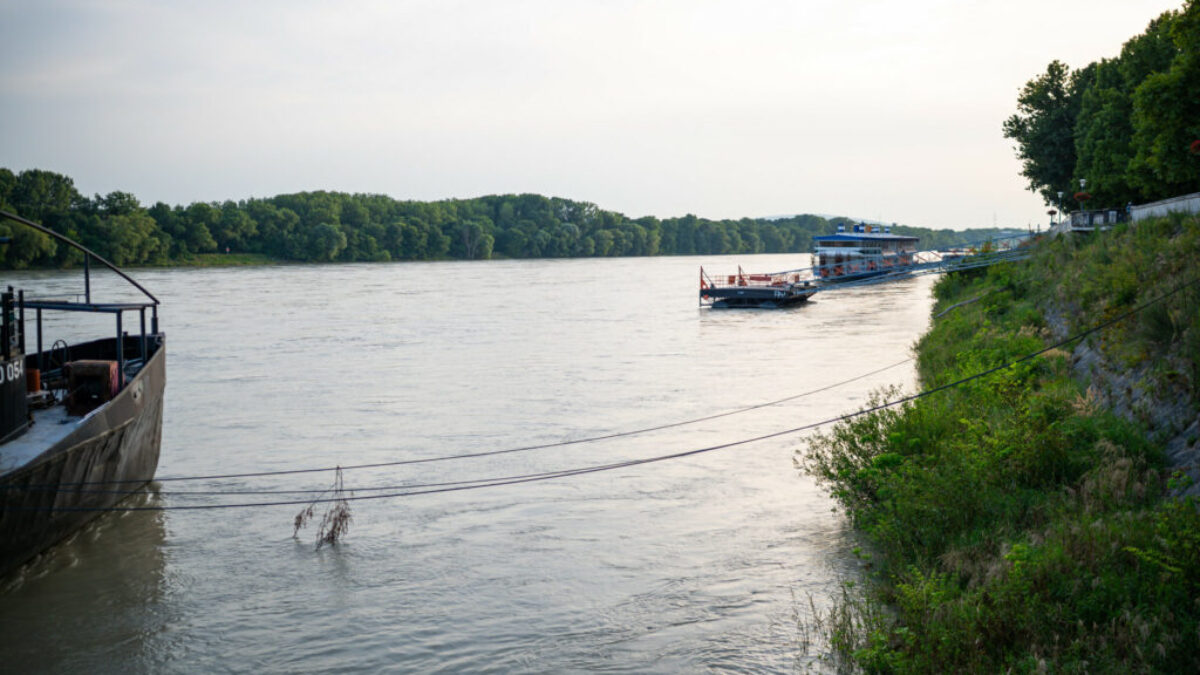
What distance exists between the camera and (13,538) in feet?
38.9

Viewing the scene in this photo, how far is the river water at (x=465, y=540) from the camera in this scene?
1060cm

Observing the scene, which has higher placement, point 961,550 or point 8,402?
point 8,402

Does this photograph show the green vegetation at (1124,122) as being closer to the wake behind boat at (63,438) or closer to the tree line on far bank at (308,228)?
the wake behind boat at (63,438)

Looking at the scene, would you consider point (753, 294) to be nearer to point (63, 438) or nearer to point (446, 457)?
point (446, 457)

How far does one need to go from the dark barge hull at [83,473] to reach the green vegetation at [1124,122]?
70.2 ft

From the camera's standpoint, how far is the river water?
10602 mm

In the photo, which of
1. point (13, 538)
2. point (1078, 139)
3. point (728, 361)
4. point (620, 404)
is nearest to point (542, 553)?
point (13, 538)

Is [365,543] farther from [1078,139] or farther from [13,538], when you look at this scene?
[1078,139]

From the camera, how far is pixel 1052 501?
34.9ft

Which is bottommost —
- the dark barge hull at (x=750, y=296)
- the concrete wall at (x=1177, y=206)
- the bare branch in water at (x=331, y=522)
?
the bare branch in water at (x=331, y=522)

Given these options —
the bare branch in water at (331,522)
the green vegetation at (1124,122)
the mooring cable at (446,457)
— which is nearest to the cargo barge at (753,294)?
the green vegetation at (1124,122)

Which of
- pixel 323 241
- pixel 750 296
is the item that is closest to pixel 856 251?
pixel 750 296

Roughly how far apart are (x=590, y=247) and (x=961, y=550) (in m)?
176

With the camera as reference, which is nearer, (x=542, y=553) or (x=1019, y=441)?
(x=1019, y=441)
